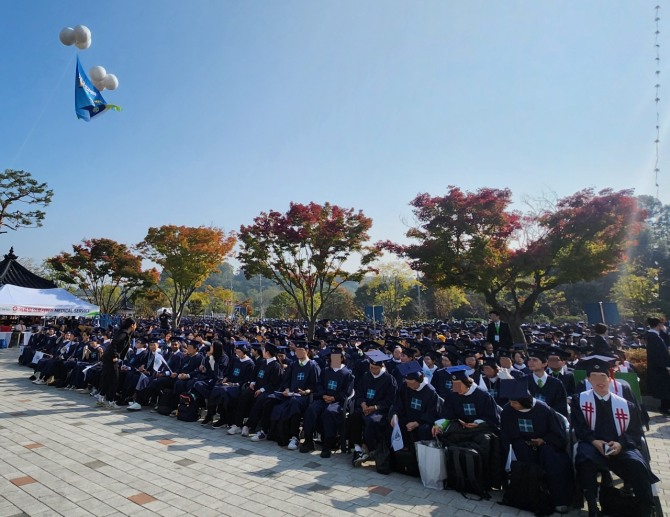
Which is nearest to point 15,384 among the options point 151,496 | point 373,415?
point 151,496

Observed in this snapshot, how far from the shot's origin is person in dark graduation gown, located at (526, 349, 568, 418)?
19.5ft

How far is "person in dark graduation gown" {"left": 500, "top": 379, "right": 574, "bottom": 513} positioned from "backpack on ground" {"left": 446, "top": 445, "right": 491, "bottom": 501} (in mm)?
437

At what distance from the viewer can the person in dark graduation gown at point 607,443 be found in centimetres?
412

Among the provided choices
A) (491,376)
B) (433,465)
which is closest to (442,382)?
(491,376)

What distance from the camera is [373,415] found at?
6309mm

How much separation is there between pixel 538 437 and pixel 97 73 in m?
11.2

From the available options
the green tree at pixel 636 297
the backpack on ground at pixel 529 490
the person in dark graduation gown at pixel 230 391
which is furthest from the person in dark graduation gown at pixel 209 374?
the green tree at pixel 636 297

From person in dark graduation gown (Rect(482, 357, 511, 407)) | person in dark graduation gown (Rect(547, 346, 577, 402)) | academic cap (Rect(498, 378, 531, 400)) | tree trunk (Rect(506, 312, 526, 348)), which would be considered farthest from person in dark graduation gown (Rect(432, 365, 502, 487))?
tree trunk (Rect(506, 312, 526, 348))

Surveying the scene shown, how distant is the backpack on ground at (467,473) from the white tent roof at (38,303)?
1946cm

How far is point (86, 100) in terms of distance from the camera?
371 inches

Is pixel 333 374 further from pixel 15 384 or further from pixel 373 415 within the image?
pixel 15 384

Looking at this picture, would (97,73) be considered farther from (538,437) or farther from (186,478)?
(538,437)

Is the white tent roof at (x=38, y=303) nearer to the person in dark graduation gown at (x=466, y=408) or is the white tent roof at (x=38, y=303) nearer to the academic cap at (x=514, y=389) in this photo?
the person in dark graduation gown at (x=466, y=408)

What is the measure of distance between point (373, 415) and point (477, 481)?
185 cm
